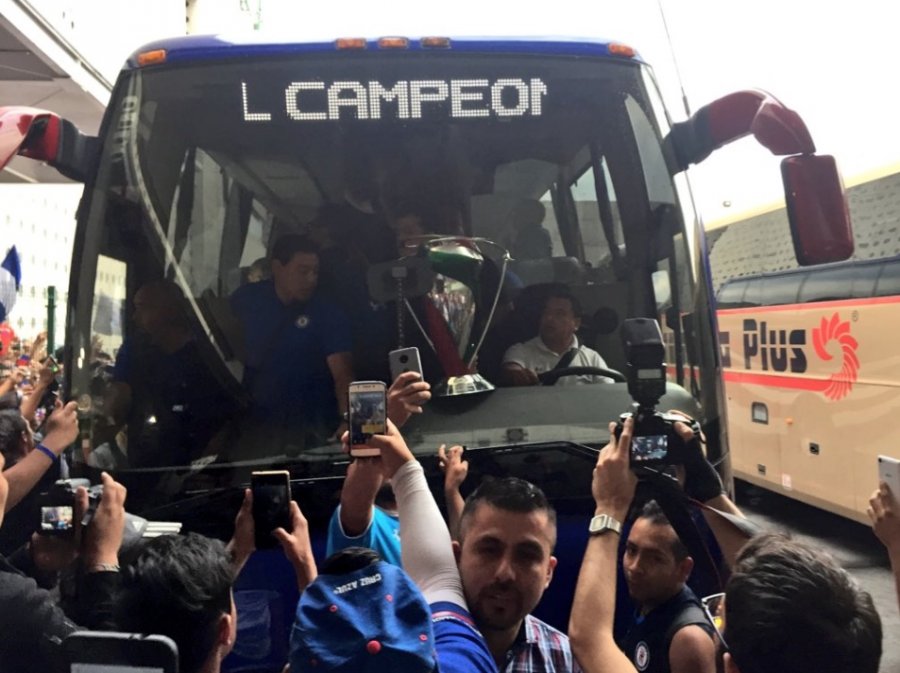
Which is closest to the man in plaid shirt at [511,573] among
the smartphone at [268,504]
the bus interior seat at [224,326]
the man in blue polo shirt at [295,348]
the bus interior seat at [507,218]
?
the smartphone at [268,504]

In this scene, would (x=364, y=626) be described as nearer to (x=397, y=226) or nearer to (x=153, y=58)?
(x=397, y=226)

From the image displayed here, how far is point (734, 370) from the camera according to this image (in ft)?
36.4

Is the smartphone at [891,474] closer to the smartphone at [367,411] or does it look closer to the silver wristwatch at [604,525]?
the silver wristwatch at [604,525]

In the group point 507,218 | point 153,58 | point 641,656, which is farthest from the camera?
point 507,218

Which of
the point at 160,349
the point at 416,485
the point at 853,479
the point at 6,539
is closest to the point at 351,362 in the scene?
the point at 160,349

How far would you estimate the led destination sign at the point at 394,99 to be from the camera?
149 inches

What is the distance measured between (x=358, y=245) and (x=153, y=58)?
3.29 feet

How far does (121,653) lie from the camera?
203cm

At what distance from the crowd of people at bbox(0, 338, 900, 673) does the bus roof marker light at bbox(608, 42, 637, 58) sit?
1577 millimetres

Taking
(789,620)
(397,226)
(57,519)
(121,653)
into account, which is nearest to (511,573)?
(789,620)

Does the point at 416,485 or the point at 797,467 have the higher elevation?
the point at 416,485

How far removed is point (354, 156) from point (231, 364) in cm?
90

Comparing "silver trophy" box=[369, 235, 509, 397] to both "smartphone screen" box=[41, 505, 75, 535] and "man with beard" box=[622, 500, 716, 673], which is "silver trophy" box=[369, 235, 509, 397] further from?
"smartphone screen" box=[41, 505, 75, 535]

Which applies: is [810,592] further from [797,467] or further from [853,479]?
[797,467]
